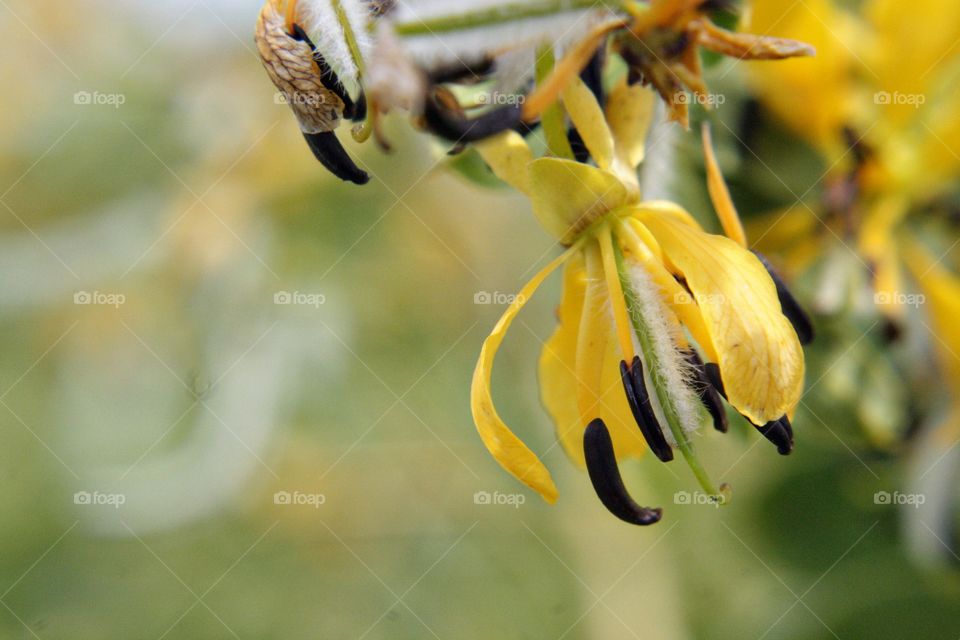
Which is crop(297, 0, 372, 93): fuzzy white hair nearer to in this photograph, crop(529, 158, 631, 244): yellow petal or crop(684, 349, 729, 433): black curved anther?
crop(529, 158, 631, 244): yellow petal

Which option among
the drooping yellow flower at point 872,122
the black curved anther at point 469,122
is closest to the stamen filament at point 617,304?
the black curved anther at point 469,122

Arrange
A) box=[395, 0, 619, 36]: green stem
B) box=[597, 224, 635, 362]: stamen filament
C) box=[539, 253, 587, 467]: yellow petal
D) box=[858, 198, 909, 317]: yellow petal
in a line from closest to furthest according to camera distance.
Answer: box=[395, 0, 619, 36]: green stem < box=[597, 224, 635, 362]: stamen filament < box=[539, 253, 587, 467]: yellow petal < box=[858, 198, 909, 317]: yellow petal

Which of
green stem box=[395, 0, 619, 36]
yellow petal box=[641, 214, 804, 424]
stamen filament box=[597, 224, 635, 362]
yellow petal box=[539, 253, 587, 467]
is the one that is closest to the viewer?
green stem box=[395, 0, 619, 36]

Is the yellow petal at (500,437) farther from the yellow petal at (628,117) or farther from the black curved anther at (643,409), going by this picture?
the yellow petal at (628,117)

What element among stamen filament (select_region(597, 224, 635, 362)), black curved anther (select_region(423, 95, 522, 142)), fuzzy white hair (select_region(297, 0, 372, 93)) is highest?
fuzzy white hair (select_region(297, 0, 372, 93))

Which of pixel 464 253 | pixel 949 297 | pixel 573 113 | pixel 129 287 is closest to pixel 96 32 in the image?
pixel 129 287

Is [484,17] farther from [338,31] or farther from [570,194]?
[570,194]

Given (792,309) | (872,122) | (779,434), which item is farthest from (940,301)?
(779,434)

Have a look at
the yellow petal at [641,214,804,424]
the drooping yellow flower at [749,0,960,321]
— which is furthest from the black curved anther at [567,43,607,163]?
the drooping yellow flower at [749,0,960,321]

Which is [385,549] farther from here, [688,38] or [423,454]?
[688,38]
